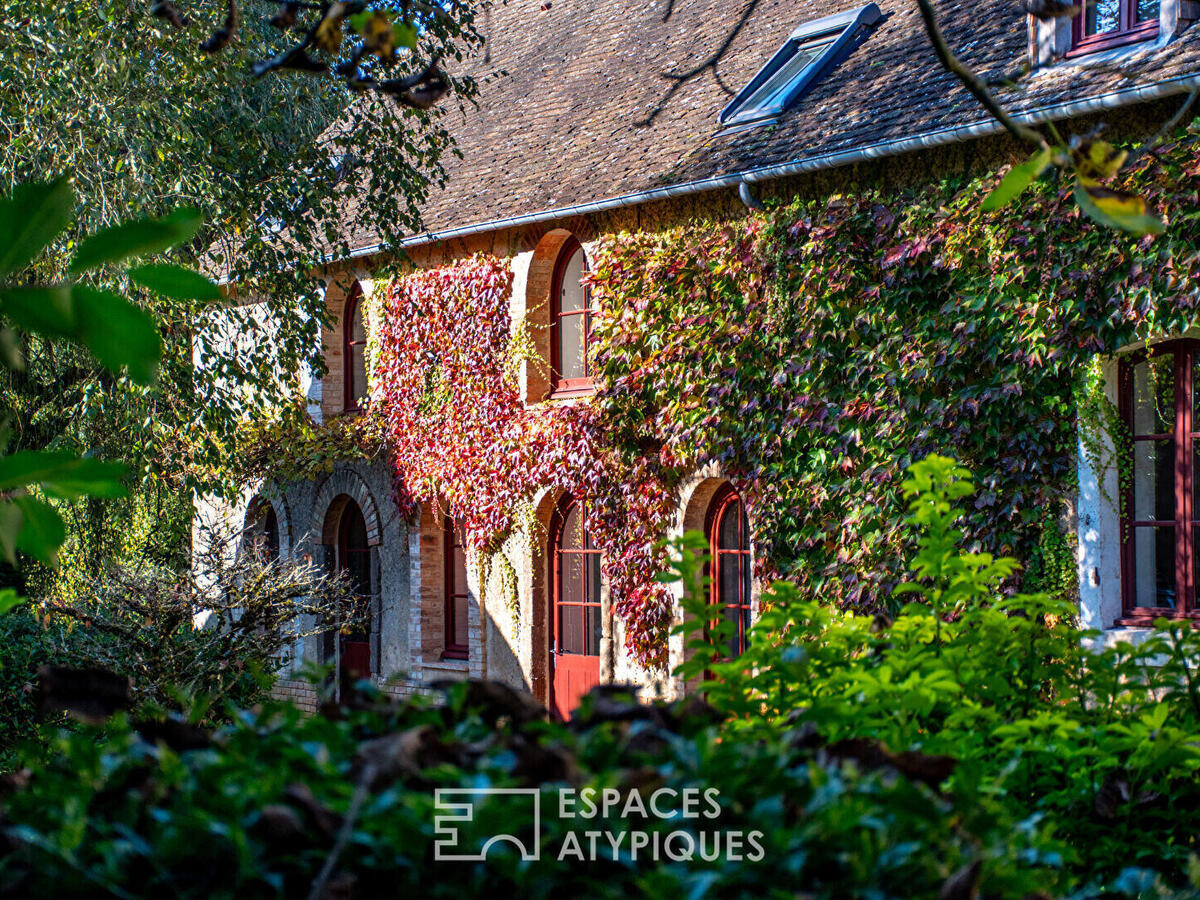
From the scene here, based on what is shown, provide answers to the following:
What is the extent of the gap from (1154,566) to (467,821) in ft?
26.4

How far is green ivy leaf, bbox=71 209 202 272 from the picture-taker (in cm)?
117

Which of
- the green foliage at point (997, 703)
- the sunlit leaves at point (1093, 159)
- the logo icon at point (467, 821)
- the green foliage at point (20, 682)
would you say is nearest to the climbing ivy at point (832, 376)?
the green foliage at point (20, 682)

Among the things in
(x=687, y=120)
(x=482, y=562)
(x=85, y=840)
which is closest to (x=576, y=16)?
(x=687, y=120)

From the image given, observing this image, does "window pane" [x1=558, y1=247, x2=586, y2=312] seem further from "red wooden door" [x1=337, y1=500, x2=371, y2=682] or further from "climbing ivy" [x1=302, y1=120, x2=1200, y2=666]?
"red wooden door" [x1=337, y1=500, x2=371, y2=682]

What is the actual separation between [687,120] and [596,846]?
10.8 m

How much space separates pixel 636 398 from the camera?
1143 cm

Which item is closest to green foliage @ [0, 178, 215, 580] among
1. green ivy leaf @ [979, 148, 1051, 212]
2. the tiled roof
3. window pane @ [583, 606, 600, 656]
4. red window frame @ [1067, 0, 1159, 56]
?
green ivy leaf @ [979, 148, 1051, 212]

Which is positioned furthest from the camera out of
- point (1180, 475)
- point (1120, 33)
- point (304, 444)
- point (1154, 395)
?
point (304, 444)

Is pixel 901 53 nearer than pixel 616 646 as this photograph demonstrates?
Yes

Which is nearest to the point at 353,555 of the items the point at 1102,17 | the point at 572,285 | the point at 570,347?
the point at 570,347

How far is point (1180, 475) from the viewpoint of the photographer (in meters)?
8.43

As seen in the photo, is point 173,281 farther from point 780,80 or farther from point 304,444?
point 304,444

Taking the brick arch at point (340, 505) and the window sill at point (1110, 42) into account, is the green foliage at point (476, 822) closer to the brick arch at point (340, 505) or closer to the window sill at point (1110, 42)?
the window sill at point (1110, 42)

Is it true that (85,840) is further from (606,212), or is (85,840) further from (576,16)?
(576,16)
